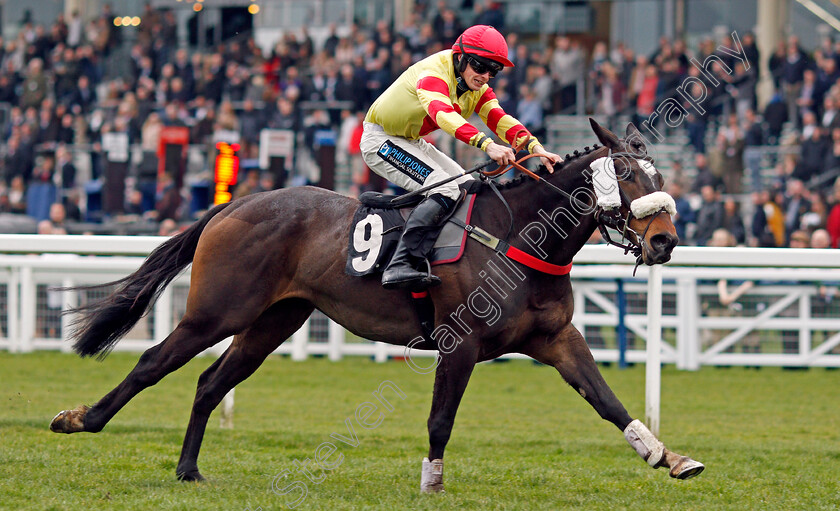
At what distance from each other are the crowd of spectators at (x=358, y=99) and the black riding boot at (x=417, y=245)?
7.45 metres

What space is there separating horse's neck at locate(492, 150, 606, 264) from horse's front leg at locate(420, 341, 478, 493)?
59cm

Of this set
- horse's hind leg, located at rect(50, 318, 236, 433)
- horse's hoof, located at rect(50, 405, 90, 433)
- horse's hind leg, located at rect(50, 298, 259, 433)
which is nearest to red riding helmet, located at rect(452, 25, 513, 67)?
horse's hind leg, located at rect(50, 298, 259, 433)

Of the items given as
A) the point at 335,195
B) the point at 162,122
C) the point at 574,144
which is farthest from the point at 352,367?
the point at 162,122

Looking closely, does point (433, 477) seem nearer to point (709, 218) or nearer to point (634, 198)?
point (634, 198)

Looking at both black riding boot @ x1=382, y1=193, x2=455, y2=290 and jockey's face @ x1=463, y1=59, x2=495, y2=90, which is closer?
black riding boot @ x1=382, y1=193, x2=455, y2=290

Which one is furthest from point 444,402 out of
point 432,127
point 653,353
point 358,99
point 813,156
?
point 358,99

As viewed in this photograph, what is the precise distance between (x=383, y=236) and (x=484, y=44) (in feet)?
3.47

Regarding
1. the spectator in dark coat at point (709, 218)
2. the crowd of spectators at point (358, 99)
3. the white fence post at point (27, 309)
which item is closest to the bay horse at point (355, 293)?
the white fence post at point (27, 309)

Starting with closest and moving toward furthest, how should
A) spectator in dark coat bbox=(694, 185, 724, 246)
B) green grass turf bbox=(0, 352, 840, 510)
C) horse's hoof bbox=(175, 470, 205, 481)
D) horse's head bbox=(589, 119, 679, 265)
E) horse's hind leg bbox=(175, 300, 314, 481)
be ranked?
horse's head bbox=(589, 119, 679, 265), green grass turf bbox=(0, 352, 840, 510), horse's hoof bbox=(175, 470, 205, 481), horse's hind leg bbox=(175, 300, 314, 481), spectator in dark coat bbox=(694, 185, 724, 246)

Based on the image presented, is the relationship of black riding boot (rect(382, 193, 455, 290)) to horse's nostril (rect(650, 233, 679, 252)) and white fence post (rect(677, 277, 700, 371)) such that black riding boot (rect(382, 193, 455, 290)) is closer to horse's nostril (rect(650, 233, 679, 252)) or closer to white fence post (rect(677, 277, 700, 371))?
horse's nostril (rect(650, 233, 679, 252))

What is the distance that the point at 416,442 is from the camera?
6703mm

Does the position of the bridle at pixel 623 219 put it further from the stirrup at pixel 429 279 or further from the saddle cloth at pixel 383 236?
the stirrup at pixel 429 279

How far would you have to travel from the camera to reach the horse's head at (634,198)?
15.4ft

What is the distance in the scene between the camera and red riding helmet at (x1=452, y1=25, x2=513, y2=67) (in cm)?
509
